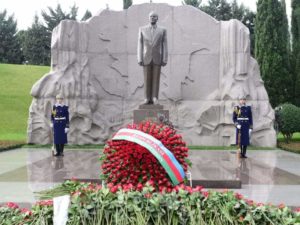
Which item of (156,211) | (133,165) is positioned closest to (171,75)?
(133,165)

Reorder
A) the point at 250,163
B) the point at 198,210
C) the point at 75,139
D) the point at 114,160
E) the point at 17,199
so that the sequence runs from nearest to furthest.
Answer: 1. the point at 198,210
2. the point at 114,160
3. the point at 17,199
4. the point at 250,163
5. the point at 75,139

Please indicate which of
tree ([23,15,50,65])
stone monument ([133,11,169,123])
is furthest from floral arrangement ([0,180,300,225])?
tree ([23,15,50,65])

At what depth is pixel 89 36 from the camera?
13.4 metres

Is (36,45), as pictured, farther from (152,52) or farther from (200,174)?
(200,174)

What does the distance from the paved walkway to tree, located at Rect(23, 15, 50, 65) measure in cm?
2946

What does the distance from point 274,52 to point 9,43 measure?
27.1 meters

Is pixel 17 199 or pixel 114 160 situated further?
pixel 17 199

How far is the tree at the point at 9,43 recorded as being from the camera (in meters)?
38.1

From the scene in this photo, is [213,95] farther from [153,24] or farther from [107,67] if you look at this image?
[153,24]

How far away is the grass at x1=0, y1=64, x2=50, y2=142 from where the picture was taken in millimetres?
18234

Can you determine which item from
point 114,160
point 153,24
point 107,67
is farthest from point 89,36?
point 114,160

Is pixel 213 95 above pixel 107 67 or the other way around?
the other way around

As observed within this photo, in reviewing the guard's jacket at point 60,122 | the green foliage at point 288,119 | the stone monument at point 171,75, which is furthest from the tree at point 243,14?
the guard's jacket at point 60,122

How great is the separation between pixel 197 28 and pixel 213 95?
214 centimetres
